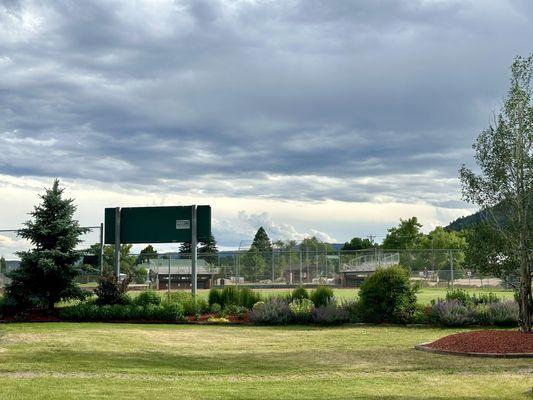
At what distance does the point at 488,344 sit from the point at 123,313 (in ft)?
41.7

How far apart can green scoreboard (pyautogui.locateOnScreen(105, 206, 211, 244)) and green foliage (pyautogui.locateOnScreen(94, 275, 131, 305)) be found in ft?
13.1

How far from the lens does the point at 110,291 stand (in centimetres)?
2341

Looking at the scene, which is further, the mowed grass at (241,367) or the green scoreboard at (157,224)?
the green scoreboard at (157,224)

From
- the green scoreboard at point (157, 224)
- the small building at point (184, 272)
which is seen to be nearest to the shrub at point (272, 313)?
the green scoreboard at point (157, 224)

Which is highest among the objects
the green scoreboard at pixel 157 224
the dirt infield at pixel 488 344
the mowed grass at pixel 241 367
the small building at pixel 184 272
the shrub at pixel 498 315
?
the green scoreboard at pixel 157 224

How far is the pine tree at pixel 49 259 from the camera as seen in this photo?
78.1 ft

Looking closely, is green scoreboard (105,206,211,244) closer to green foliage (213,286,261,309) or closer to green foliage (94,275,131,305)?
green foliage (213,286,261,309)

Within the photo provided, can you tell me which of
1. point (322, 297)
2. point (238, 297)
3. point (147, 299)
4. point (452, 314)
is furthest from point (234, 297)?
point (452, 314)

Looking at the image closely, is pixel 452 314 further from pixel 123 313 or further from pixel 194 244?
pixel 123 313

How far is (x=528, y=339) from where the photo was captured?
14477 mm

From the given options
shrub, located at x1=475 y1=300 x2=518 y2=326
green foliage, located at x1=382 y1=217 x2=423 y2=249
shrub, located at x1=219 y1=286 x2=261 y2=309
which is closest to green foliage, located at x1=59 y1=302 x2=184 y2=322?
shrub, located at x1=219 y1=286 x2=261 y2=309

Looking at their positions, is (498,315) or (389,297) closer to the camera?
(498,315)

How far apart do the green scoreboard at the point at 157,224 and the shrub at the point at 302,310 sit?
19.1ft

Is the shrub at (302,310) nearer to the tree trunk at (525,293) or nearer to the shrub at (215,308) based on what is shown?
the shrub at (215,308)
